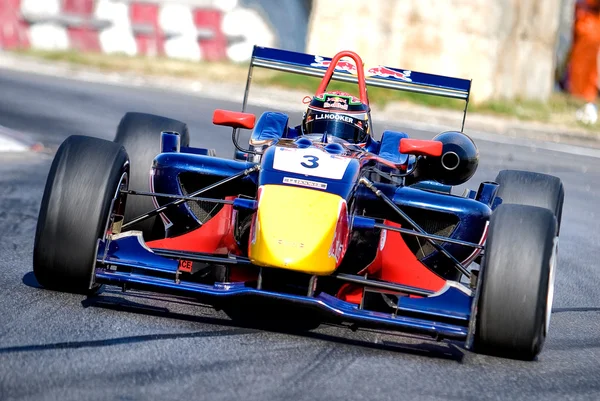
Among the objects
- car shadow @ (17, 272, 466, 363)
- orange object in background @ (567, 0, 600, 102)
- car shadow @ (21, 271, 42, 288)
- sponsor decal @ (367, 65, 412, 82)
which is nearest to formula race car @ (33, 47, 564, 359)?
car shadow @ (17, 272, 466, 363)

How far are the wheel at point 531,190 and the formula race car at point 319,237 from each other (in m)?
0.36

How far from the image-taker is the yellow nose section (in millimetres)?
5582

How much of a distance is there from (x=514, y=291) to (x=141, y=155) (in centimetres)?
298

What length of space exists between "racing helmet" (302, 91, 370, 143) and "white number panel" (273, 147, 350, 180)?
90 centimetres

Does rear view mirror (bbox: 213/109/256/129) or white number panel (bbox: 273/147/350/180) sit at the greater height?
rear view mirror (bbox: 213/109/256/129)

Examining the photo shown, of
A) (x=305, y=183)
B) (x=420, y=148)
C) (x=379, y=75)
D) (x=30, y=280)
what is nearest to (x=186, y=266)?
(x=305, y=183)

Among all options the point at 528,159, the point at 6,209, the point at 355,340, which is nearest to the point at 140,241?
the point at 355,340

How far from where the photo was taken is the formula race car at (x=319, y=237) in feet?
18.3

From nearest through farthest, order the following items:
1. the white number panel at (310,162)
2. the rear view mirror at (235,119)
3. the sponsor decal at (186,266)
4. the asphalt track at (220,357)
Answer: the asphalt track at (220,357) → the white number panel at (310,162) → the sponsor decal at (186,266) → the rear view mirror at (235,119)

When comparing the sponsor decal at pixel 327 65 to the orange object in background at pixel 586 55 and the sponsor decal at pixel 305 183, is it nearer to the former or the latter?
the sponsor decal at pixel 305 183

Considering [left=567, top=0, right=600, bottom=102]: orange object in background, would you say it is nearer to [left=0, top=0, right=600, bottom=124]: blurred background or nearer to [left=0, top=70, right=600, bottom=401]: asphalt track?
[left=0, top=0, right=600, bottom=124]: blurred background

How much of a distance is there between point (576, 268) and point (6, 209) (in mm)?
4419

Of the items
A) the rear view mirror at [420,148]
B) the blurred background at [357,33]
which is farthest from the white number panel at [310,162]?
the blurred background at [357,33]

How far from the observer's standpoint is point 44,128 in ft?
Result: 45.3
